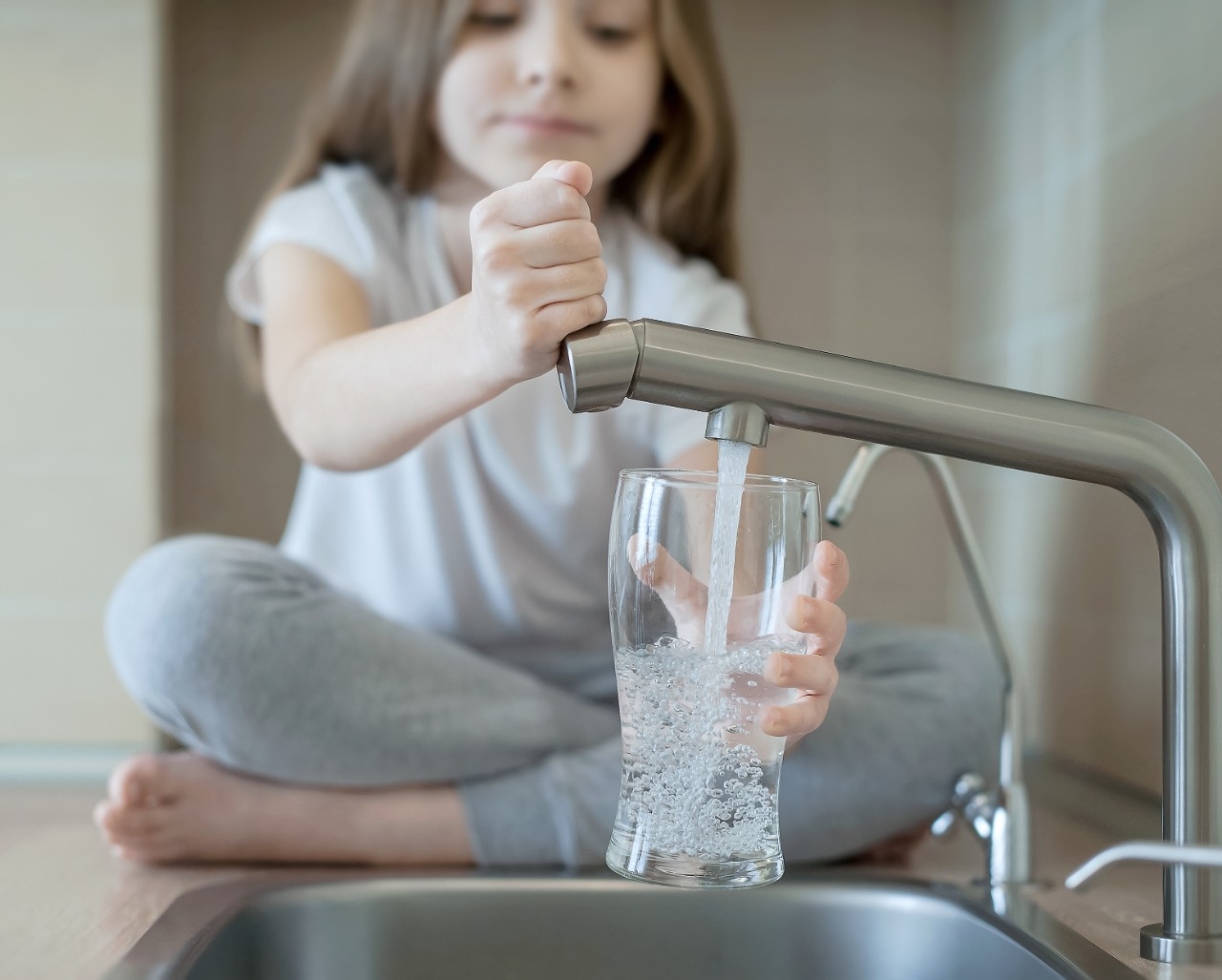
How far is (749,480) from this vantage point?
1.94 ft

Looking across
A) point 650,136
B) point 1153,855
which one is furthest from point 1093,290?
point 1153,855

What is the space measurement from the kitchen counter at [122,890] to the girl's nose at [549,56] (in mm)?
680

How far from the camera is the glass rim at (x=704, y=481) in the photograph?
1.83ft

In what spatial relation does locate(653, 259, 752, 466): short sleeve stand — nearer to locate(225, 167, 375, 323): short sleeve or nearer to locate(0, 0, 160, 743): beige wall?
locate(225, 167, 375, 323): short sleeve

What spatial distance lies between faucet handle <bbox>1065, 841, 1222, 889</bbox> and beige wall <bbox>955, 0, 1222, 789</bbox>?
0.35m

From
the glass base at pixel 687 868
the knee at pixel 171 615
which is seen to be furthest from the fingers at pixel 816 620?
the knee at pixel 171 615

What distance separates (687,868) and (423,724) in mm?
415

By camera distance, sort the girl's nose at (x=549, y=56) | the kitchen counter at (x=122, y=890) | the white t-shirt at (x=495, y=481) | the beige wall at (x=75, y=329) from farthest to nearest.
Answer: the beige wall at (x=75, y=329)
the white t-shirt at (x=495, y=481)
the girl's nose at (x=549, y=56)
the kitchen counter at (x=122, y=890)

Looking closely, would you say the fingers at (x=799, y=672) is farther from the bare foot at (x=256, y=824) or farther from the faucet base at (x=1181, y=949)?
the bare foot at (x=256, y=824)

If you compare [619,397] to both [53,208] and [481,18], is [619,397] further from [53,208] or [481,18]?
[53,208]

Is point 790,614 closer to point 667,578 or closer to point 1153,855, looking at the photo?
point 667,578

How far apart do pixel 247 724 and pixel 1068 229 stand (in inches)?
34.6

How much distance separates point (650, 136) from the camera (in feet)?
4.38

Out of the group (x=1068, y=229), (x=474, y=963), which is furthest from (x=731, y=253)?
(x=474, y=963)
